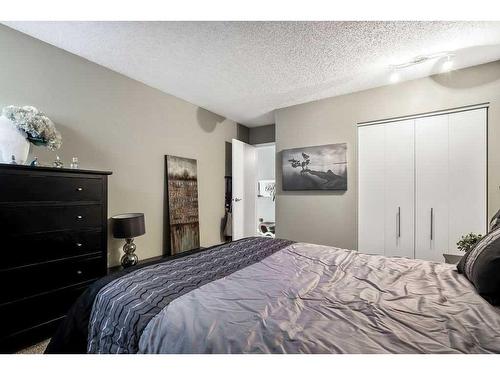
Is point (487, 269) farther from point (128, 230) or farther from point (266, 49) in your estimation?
point (128, 230)

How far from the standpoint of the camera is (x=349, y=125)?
3.14 metres

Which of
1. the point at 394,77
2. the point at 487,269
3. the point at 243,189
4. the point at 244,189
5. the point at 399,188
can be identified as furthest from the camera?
the point at 244,189

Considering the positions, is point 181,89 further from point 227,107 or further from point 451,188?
point 451,188

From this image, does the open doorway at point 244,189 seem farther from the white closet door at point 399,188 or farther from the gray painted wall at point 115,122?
the white closet door at point 399,188

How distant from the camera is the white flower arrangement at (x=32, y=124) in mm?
1709

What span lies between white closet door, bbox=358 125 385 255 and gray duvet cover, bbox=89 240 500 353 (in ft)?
5.74

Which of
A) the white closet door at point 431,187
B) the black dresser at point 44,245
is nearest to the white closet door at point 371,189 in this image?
the white closet door at point 431,187

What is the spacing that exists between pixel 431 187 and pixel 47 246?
3.76 metres

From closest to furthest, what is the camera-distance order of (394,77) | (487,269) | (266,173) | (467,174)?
(487,269) < (467,174) < (394,77) < (266,173)

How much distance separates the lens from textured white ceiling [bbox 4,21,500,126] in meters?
1.86

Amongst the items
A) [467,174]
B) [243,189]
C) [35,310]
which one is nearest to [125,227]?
[35,310]
